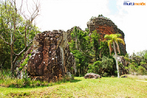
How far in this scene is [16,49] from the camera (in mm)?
14078

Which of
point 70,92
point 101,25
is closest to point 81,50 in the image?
point 101,25

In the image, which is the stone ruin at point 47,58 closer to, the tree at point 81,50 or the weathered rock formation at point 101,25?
the tree at point 81,50

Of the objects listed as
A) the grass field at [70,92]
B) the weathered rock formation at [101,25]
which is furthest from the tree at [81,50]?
the grass field at [70,92]

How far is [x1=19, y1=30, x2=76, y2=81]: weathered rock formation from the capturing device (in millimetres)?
7406

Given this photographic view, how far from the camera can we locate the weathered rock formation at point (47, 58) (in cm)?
741

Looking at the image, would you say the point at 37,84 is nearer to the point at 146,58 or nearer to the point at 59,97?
the point at 59,97

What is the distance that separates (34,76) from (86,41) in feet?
59.8

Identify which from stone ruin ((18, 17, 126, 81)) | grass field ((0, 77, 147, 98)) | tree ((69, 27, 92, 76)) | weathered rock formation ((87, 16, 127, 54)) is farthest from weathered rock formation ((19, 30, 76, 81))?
weathered rock formation ((87, 16, 127, 54))

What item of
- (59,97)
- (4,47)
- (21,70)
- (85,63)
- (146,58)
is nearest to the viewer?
(59,97)

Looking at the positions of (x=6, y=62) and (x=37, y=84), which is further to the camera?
(x=6, y=62)

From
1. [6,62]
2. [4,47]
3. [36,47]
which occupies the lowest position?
[6,62]

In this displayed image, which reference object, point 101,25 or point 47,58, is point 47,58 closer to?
point 47,58

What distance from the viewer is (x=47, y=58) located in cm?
783

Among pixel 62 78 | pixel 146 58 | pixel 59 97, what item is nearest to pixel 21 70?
pixel 62 78
